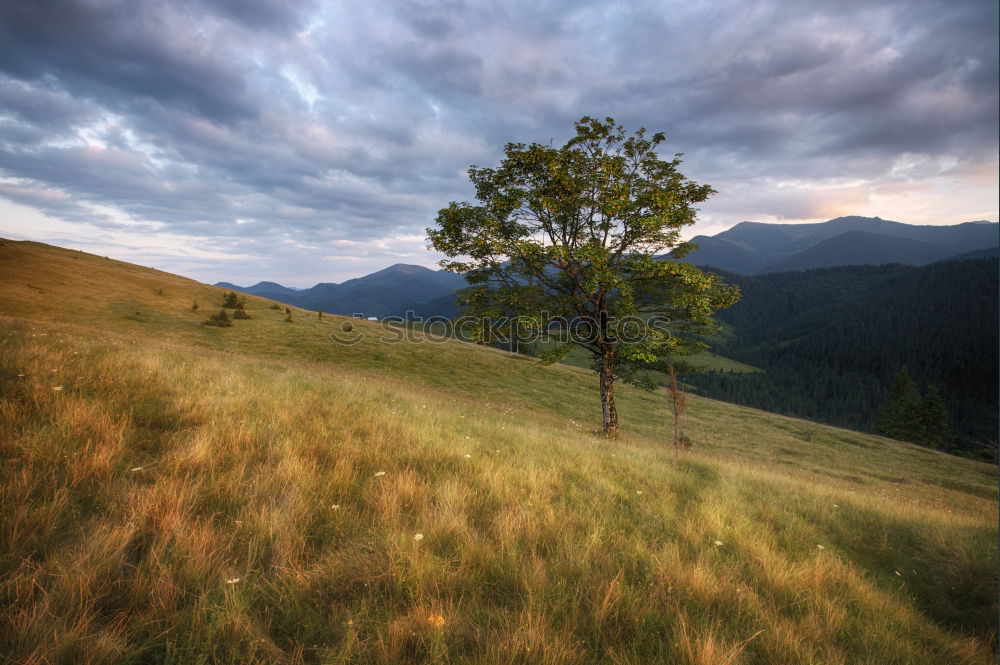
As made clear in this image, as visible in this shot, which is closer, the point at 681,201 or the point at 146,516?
the point at 146,516

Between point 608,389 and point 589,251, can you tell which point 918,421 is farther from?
point 589,251

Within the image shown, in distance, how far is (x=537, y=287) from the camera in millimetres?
14781

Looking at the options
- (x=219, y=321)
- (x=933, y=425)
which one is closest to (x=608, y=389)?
(x=219, y=321)

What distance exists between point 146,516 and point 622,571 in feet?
12.5

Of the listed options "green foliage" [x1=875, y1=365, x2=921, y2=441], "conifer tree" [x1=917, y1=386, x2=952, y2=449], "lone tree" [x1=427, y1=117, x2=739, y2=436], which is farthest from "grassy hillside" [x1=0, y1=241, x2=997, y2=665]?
"conifer tree" [x1=917, y1=386, x2=952, y2=449]

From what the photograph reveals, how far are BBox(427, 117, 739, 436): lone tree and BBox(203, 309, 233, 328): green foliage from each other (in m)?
30.4

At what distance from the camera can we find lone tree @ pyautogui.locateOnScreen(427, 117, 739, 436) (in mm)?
12938

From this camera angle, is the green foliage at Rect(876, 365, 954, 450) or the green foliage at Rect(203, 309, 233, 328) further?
the green foliage at Rect(876, 365, 954, 450)

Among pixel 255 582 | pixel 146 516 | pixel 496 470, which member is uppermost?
pixel 146 516

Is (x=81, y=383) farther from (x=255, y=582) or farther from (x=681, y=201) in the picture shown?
(x=681, y=201)

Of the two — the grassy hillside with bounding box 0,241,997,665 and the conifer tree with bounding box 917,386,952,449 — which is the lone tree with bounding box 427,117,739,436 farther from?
the conifer tree with bounding box 917,386,952,449

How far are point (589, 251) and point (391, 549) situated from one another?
10.9 meters

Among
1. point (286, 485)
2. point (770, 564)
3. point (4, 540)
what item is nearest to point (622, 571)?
point (770, 564)

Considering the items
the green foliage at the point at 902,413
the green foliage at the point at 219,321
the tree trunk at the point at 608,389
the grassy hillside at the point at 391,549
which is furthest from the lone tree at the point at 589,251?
the green foliage at the point at 902,413
